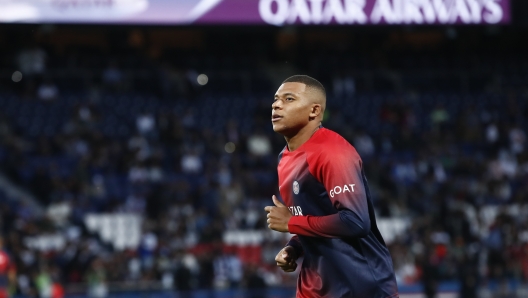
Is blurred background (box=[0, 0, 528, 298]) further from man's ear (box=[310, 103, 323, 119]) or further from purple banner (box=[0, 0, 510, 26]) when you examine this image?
man's ear (box=[310, 103, 323, 119])

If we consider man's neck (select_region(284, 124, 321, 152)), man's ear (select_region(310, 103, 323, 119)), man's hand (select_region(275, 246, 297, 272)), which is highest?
man's ear (select_region(310, 103, 323, 119))

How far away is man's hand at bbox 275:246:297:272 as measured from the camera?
4645mm

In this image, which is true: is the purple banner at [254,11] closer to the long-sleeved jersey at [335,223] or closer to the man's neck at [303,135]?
the man's neck at [303,135]

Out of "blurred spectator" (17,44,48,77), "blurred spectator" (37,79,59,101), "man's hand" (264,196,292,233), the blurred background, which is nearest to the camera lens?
"man's hand" (264,196,292,233)

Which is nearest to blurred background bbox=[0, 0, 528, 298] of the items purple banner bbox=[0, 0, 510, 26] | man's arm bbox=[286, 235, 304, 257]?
purple banner bbox=[0, 0, 510, 26]

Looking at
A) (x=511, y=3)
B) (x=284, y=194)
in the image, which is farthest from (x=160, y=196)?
(x=284, y=194)

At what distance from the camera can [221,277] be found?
14.6 metres

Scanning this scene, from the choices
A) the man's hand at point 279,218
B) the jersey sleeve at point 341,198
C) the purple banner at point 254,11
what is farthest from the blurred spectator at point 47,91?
the jersey sleeve at point 341,198

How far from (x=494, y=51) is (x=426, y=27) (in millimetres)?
9456

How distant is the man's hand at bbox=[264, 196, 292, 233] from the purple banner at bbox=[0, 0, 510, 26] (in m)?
11.6

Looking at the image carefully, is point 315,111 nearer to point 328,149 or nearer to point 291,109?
point 291,109

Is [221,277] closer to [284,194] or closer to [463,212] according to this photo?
[463,212]

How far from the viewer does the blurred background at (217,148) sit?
14656 mm

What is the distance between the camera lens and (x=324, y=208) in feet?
14.3
